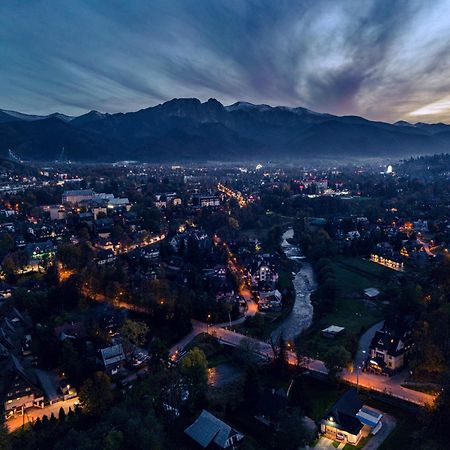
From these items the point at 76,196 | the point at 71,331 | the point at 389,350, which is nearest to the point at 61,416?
the point at 71,331

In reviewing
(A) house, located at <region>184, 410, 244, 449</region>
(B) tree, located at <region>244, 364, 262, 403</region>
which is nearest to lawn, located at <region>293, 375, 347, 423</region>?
(B) tree, located at <region>244, 364, 262, 403</region>

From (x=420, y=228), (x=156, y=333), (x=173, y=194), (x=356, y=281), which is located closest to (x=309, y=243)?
(x=356, y=281)

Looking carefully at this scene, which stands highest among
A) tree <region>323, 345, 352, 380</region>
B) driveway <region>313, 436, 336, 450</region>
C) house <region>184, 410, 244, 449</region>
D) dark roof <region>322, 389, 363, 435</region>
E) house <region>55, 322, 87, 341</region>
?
tree <region>323, 345, 352, 380</region>

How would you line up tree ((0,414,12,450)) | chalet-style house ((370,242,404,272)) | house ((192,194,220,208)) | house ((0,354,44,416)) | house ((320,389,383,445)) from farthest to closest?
house ((192,194,220,208)) < chalet-style house ((370,242,404,272)) < house ((0,354,44,416)) < house ((320,389,383,445)) < tree ((0,414,12,450))

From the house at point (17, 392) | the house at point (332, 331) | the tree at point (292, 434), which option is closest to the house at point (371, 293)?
the house at point (332, 331)

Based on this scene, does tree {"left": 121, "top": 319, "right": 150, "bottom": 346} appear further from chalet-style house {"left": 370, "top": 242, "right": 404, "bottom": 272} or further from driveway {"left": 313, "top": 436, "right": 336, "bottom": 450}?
chalet-style house {"left": 370, "top": 242, "right": 404, "bottom": 272}

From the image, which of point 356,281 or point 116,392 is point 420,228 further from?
point 116,392
